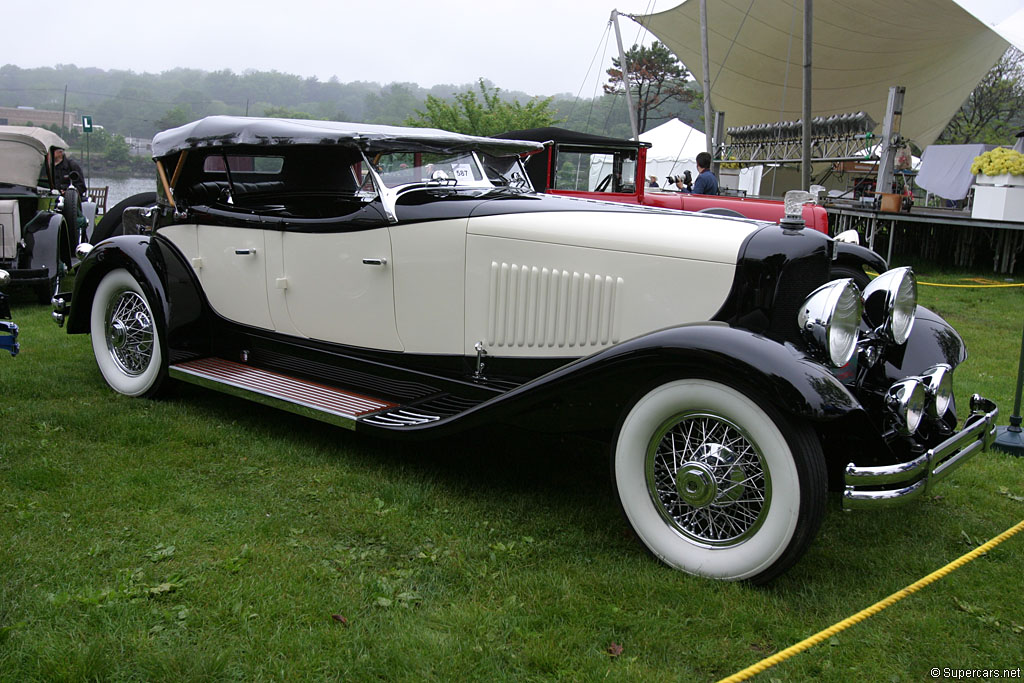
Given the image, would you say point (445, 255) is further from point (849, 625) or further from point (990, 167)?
point (990, 167)

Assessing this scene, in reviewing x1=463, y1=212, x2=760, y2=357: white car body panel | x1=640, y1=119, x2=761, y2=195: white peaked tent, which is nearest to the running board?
x1=463, y1=212, x2=760, y2=357: white car body panel

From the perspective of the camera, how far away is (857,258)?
4188mm

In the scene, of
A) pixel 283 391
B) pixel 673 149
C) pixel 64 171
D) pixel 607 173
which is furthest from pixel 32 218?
pixel 673 149

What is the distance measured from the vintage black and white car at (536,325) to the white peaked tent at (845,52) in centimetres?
2128

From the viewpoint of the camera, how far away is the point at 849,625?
2.59m

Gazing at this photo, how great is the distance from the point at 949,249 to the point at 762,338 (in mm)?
14574

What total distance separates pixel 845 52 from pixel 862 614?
2940 centimetres

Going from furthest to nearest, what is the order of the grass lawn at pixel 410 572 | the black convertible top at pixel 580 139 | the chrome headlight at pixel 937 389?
the black convertible top at pixel 580 139 < the chrome headlight at pixel 937 389 < the grass lawn at pixel 410 572

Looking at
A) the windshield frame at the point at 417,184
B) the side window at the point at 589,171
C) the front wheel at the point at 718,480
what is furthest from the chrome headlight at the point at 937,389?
the side window at the point at 589,171

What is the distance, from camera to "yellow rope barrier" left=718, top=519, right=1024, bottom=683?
2326 mm

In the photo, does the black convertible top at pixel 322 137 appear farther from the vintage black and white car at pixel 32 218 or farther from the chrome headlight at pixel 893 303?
the vintage black and white car at pixel 32 218

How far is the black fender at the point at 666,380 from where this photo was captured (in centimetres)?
259

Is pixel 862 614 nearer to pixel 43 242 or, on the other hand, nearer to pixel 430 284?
pixel 430 284

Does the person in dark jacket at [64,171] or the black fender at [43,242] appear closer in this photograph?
the black fender at [43,242]
